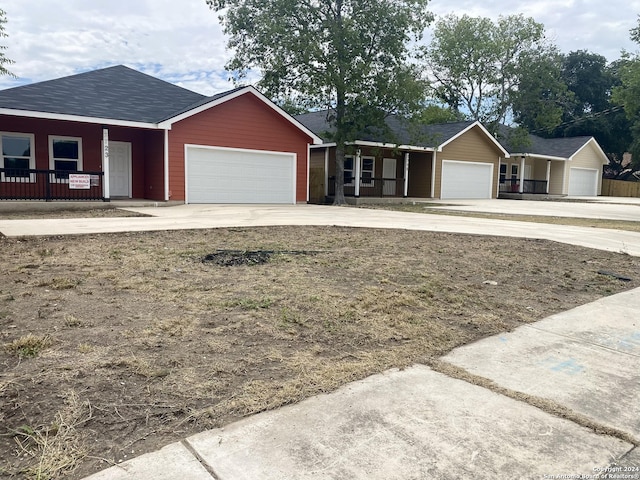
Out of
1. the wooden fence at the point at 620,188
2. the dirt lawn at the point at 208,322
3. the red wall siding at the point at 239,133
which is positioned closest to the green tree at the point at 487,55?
the wooden fence at the point at 620,188

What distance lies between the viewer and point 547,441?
230cm

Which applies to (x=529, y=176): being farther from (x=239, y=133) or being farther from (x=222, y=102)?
(x=222, y=102)

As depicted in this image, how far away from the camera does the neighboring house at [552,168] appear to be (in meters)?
33.9

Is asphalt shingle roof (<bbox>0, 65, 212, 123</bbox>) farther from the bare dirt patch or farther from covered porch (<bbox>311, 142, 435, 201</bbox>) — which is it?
covered porch (<bbox>311, 142, 435, 201</bbox>)

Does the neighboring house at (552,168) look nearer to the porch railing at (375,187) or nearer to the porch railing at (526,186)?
the porch railing at (526,186)

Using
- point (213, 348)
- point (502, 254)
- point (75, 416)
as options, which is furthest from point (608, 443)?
point (502, 254)

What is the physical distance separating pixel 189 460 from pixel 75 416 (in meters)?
0.71

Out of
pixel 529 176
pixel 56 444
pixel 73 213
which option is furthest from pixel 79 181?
pixel 529 176

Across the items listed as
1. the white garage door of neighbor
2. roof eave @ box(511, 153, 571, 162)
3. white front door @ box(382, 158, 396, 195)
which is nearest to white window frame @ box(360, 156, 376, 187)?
white front door @ box(382, 158, 396, 195)

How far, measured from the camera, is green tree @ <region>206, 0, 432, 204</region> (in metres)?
19.2

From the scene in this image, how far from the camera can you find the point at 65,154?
52.9 ft

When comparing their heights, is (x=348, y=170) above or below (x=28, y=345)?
above

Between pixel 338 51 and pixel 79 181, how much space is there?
35.4 ft

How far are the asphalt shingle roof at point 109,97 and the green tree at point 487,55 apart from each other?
2408cm
